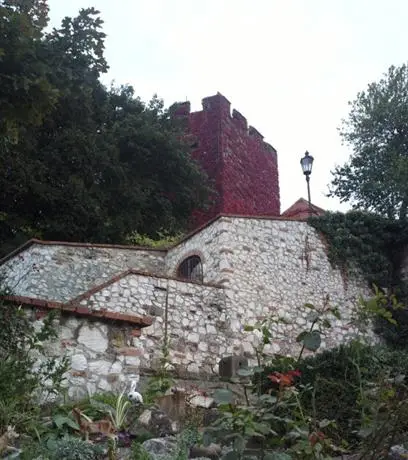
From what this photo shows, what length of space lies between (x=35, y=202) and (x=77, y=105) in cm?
282

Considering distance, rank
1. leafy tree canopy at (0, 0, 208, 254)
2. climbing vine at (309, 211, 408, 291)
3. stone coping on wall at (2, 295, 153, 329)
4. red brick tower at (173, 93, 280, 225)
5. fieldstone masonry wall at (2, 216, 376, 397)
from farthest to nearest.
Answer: red brick tower at (173, 93, 280, 225) < leafy tree canopy at (0, 0, 208, 254) < climbing vine at (309, 211, 408, 291) < fieldstone masonry wall at (2, 216, 376, 397) < stone coping on wall at (2, 295, 153, 329)

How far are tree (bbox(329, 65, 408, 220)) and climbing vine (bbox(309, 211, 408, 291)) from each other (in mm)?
2174

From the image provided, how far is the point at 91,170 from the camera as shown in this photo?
55.2ft

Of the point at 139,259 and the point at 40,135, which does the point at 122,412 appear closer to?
the point at 139,259

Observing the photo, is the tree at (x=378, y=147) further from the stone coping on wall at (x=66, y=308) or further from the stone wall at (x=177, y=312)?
the stone coping on wall at (x=66, y=308)

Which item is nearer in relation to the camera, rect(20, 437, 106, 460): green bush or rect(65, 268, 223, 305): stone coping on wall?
rect(20, 437, 106, 460): green bush

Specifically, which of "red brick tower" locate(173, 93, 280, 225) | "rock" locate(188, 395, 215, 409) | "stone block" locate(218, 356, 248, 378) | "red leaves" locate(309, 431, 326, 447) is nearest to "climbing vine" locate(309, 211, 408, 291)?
"stone block" locate(218, 356, 248, 378)

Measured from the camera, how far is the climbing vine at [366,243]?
1427 centimetres

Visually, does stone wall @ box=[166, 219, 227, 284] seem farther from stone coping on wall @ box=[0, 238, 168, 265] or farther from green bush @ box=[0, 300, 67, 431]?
green bush @ box=[0, 300, 67, 431]

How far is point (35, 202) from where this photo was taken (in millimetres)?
15945

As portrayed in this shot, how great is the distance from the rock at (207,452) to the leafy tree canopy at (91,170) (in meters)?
10.5

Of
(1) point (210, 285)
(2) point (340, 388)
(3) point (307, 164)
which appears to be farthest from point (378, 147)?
(2) point (340, 388)

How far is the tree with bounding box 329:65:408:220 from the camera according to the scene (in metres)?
17.7

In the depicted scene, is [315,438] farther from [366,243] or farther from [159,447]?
[366,243]
